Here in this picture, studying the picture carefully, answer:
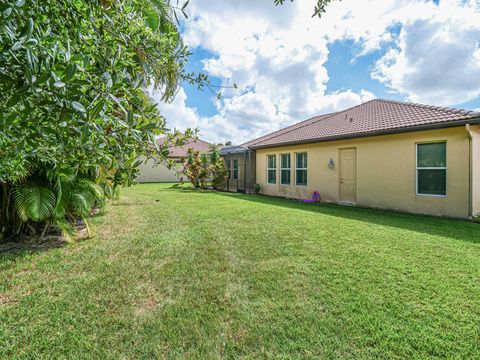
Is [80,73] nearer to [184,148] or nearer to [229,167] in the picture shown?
[184,148]

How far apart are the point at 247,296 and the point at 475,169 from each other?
877 centimetres

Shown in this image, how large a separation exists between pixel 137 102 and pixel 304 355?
285 cm

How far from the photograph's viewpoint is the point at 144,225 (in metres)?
6.83

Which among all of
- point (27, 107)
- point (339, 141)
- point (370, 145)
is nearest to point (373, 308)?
point (27, 107)

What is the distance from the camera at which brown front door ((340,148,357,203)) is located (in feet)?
34.4

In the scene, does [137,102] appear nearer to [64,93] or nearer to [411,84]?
[64,93]

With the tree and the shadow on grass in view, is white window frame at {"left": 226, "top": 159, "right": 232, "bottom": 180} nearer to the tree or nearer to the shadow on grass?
the shadow on grass

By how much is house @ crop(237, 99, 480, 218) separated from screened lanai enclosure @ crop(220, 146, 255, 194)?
299 centimetres

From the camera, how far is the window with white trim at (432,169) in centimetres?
791

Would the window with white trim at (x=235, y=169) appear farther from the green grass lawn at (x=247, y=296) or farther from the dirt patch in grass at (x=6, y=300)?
the dirt patch in grass at (x=6, y=300)

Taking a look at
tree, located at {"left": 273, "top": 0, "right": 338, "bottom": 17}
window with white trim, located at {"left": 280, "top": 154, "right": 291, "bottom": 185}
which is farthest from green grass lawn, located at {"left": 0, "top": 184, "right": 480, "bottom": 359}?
window with white trim, located at {"left": 280, "top": 154, "right": 291, "bottom": 185}

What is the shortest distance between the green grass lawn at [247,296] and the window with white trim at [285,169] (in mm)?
7942

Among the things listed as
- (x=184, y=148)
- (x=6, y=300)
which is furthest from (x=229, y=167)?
(x=6, y=300)

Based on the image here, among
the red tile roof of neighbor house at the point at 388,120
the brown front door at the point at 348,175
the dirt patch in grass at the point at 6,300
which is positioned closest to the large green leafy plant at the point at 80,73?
the dirt patch in grass at the point at 6,300
